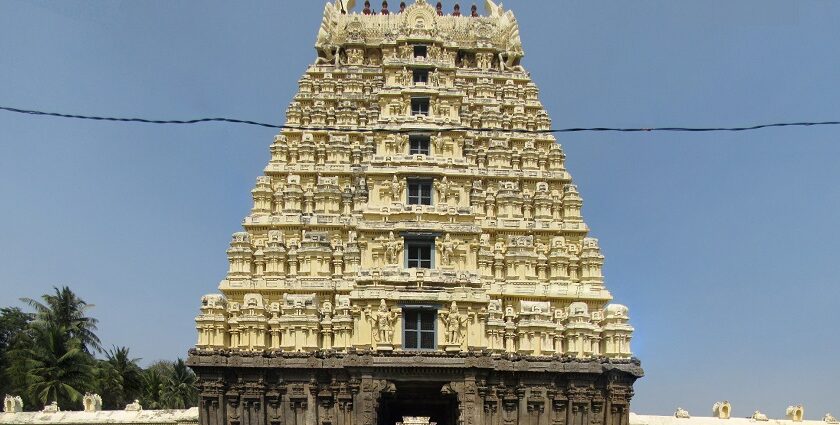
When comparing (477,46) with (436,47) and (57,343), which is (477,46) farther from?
(57,343)

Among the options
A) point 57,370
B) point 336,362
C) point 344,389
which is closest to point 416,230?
point 336,362

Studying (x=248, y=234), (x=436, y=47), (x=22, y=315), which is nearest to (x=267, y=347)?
(x=248, y=234)

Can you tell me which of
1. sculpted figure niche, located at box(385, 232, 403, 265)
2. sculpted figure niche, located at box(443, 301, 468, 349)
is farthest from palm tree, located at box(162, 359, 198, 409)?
sculpted figure niche, located at box(443, 301, 468, 349)

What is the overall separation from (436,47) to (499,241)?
9015mm

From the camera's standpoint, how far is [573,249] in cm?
2692

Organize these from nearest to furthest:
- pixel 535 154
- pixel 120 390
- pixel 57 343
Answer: pixel 535 154, pixel 57 343, pixel 120 390

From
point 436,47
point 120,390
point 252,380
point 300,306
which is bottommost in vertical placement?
point 120,390

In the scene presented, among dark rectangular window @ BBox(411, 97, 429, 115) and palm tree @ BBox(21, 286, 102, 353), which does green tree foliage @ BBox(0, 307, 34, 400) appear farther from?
dark rectangular window @ BBox(411, 97, 429, 115)

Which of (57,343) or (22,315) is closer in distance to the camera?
(57,343)

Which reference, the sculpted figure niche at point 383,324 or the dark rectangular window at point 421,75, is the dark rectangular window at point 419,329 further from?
the dark rectangular window at point 421,75

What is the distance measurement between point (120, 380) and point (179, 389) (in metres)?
3.93

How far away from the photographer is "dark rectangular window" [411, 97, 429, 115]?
1124 inches

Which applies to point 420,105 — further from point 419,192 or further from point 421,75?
point 419,192

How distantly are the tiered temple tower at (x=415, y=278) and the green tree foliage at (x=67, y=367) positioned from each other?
10891 mm
